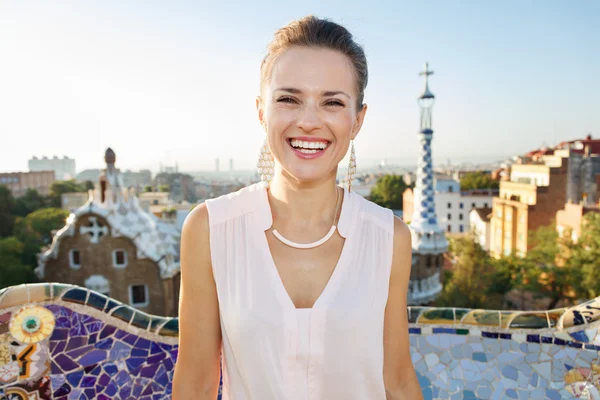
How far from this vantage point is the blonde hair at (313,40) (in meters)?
1.34

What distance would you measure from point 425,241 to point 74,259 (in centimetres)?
738

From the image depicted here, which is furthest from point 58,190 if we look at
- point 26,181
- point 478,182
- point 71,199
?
point 478,182

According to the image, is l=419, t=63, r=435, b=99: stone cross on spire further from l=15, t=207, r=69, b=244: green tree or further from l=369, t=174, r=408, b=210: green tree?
l=369, t=174, r=408, b=210: green tree

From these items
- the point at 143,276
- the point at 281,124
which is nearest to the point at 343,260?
the point at 281,124

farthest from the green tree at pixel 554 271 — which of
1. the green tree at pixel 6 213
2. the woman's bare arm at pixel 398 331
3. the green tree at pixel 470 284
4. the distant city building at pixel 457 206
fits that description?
the distant city building at pixel 457 206

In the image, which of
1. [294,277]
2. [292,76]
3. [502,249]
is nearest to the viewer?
[292,76]

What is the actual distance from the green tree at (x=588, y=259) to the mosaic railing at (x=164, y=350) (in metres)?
11.4

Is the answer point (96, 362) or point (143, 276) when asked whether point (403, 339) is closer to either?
point (96, 362)

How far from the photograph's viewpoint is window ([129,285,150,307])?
10.1m

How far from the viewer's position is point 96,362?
228 centimetres

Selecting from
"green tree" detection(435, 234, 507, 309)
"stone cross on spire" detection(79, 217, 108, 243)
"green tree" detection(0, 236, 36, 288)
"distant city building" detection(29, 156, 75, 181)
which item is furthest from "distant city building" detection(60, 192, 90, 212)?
"distant city building" detection(29, 156, 75, 181)

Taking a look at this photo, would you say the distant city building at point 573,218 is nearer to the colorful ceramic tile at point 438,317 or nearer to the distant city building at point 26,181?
the colorful ceramic tile at point 438,317

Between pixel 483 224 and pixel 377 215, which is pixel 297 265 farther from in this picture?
pixel 483 224

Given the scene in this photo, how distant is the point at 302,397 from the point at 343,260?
→ 387mm
